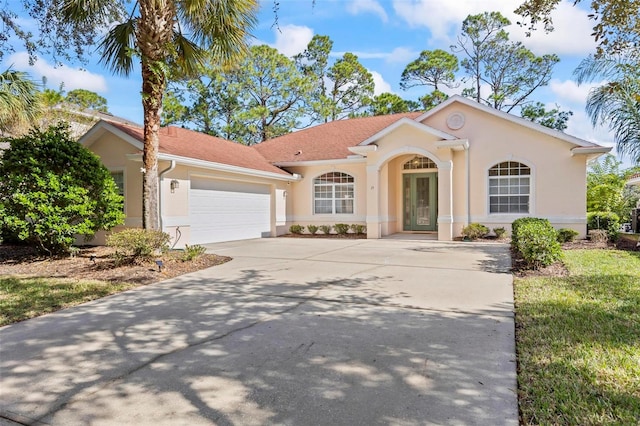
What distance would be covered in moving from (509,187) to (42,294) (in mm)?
14738

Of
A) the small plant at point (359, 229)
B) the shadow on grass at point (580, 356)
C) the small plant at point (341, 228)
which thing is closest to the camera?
the shadow on grass at point (580, 356)

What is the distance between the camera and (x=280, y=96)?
1172 inches

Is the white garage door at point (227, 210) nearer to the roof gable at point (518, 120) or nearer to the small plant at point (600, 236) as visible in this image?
the roof gable at point (518, 120)

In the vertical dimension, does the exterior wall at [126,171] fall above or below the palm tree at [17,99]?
below

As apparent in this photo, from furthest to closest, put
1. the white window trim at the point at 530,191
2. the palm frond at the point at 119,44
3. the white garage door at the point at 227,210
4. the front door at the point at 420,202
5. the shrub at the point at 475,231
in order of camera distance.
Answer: the front door at the point at 420,202 → the shrub at the point at 475,231 → the white window trim at the point at 530,191 → the white garage door at the point at 227,210 → the palm frond at the point at 119,44

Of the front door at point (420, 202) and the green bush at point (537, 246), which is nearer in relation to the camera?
the green bush at point (537, 246)

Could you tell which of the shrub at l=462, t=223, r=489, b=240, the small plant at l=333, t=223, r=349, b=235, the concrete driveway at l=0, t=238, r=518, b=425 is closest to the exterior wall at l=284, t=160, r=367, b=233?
the small plant at l=333, t=223, r=349, b=235

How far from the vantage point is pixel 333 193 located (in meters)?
17.8

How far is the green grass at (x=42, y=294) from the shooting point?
18.2ft

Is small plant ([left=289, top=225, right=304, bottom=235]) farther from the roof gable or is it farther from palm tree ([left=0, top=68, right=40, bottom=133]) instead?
palm tree ([left=0, top=68, right=40, bottom=133])

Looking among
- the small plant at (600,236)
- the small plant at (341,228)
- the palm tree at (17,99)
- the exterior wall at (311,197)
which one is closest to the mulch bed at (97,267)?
the palm tree at (17,99)

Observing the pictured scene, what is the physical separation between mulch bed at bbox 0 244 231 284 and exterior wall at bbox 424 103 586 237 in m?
10.2

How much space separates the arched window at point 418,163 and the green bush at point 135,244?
460 inches

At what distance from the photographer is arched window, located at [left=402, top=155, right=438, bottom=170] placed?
56.1 feet
